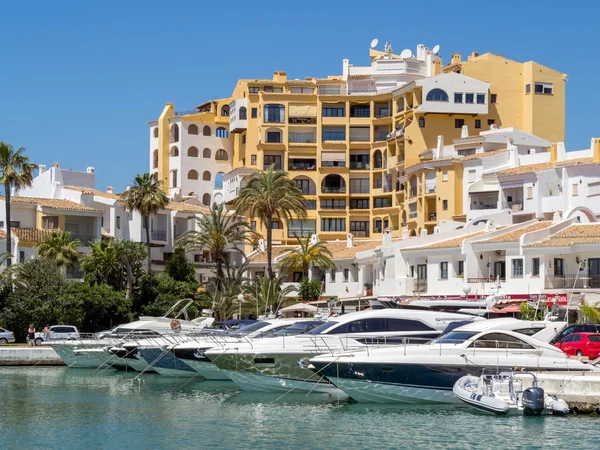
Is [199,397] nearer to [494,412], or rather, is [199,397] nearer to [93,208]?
[494,412]

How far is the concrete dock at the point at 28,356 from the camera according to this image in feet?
211

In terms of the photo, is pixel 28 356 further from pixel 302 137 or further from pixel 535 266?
pixel 302 137

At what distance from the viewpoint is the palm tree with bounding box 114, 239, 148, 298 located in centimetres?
8244

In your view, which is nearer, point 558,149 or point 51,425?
point 51,425

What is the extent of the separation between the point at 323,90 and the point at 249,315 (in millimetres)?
41499

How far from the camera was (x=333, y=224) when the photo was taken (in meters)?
117

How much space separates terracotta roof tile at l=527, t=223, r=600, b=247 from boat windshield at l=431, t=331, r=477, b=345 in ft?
86.4

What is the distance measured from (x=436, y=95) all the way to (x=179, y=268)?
32.9 m

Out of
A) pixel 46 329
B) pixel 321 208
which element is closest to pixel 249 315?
pixel 46 329

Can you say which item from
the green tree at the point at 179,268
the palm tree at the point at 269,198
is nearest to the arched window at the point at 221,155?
the green tree at the point at 179,268

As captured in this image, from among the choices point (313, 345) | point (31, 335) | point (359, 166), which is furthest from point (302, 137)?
point (313, 345)

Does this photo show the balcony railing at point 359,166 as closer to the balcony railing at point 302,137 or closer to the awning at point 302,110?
the balcony railing at point 302,137

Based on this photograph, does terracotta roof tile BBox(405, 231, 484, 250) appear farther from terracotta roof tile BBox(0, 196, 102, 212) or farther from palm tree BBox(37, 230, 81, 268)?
terracotta roof tile BBox(0, 196, 102, 212)

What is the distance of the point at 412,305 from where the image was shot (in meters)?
55.9
